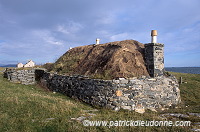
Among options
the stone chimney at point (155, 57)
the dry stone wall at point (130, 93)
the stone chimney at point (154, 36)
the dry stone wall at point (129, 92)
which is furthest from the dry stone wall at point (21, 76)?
the stone chimney at point (154, 36)

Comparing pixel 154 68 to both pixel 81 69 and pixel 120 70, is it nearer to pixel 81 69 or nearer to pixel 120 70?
pixel 120 70

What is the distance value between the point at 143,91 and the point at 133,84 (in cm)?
85

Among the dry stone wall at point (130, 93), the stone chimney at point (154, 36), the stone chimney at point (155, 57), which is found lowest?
the dry stone wall at point (130, 93)

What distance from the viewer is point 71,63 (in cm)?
1559

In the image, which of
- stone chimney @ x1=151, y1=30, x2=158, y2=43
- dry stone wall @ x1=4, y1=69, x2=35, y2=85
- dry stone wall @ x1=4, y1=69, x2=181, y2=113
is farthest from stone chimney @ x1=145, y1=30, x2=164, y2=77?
dry stone wall @ x1=4, y1=69, x2=35, y2=85

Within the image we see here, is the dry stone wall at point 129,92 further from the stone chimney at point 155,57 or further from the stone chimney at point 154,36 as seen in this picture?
the stone chimney at point 154,36

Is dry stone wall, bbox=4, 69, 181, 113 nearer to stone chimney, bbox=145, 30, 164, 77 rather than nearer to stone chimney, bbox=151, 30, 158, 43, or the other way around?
stone chimney, bbox=145, 30, 164, 77

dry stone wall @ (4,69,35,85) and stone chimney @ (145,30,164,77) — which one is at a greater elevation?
stone chimney @ (145,30,164,77)

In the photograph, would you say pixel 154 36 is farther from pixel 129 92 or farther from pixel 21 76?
pixel 21 76

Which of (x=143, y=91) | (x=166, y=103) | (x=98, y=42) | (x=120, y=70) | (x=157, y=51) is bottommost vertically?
(x=166, y=103)

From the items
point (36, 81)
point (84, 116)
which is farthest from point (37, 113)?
point (36, 81)

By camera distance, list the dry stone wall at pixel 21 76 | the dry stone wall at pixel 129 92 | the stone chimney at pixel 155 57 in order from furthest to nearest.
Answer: the dry stone wall at pixel 21 76 → the stone chimney at pixel 155 57 → the dry stone wall at pixel 129 92

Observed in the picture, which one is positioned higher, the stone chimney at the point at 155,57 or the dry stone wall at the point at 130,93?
the stone chimney at the point at 155,57

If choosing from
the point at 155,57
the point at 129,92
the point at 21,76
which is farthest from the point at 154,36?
the point at 21,76
